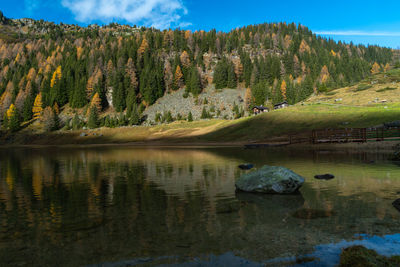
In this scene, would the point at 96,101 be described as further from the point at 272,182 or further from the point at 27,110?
the point at 272,182

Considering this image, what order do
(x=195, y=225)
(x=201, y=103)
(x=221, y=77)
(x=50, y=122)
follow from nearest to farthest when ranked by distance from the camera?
1. (x=195, y=225)
2. (x=50, y=122)
3. (x=201, y=103)
4. (x=221, y=77)

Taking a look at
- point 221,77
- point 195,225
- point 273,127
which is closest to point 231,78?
point 221,77

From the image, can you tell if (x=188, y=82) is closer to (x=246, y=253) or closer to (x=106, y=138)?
(x=106, y=138)

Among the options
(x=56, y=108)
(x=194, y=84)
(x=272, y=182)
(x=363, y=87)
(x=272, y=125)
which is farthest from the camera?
(x=194, y=84)

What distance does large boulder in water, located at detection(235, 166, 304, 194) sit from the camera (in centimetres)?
1529

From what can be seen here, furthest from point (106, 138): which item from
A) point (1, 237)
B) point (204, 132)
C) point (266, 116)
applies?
point (1, 237)

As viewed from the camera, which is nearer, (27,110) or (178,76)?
(27,110)

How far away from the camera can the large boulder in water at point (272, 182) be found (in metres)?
15.3

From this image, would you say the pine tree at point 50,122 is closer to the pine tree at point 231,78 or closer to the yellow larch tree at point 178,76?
the yellow larch tree at point 178,76

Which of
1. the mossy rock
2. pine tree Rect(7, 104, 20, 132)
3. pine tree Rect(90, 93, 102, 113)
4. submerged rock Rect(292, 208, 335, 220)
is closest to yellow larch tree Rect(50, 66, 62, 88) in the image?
pine tree Rect(90, 93, 102, 113)

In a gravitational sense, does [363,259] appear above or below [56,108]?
below

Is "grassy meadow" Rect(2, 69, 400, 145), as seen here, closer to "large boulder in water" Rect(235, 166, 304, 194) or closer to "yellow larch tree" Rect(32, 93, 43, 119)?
"yellow larch tree" Rect(32, 93, 43, 119)

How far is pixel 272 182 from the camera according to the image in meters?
15.5

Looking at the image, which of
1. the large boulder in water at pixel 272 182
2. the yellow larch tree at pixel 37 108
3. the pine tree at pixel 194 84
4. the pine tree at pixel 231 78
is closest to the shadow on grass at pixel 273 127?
the large boulder in water at pixel 272 182
